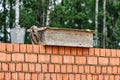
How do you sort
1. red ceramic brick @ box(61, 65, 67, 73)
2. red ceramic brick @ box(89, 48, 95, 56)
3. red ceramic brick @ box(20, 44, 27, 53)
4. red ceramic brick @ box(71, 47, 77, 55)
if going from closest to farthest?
red ceramic brick @ box(20, 44, 27, 53) → red ceramic brick @ box(61, 65, 67, 73) → red ceramic brick @ box(71, 47, 77, 55) → red ceramic brick @ box(89, 48, 95, 56)

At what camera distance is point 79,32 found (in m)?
4.86

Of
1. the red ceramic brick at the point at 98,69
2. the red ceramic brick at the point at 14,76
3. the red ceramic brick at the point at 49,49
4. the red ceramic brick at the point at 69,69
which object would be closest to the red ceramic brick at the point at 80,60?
the red ceramic brick at the point at 69,69

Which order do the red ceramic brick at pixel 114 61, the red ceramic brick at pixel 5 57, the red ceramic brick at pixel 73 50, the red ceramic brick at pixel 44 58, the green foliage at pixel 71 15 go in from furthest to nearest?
the green foliage at pixel 71 15, the red ceramic brick at pixel 114 61, the red ceramic brick at pixel 73 50, the red ceramic brick at pixel 44 58, the red ceramic brick at pixel 5 57

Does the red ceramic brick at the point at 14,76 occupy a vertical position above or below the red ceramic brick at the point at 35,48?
below

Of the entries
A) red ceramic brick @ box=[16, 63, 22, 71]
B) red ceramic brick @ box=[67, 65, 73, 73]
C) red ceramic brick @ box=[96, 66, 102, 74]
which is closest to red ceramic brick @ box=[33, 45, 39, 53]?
red ceramic brick @ box=[16, 63, 22, 71]

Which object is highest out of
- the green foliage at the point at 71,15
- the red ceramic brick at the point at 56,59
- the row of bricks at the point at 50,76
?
the green foliage at the point at 71,15

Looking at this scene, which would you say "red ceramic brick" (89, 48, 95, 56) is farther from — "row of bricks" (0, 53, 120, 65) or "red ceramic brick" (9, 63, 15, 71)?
"red ceramic brick" (9, 63, 15, 71)

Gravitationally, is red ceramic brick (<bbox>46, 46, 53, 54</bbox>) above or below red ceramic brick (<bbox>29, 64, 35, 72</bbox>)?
above

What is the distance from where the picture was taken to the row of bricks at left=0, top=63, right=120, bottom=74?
4.41 m

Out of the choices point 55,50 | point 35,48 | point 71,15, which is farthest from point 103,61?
point 71,15

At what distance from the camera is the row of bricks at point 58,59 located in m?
4.42

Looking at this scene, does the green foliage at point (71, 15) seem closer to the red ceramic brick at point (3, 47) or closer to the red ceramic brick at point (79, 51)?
the red ceramic brick at point (79, 51)

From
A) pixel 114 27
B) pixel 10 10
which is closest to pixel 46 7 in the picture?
pixel 10 10

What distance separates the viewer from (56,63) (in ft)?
15.4
